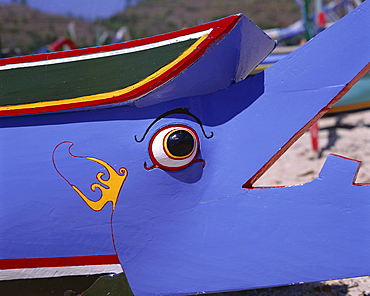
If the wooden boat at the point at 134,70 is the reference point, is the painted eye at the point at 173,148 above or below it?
below

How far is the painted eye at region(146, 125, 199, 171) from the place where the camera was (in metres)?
1.34

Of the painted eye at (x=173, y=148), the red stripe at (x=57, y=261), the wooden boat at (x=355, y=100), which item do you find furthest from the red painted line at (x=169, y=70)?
the wooden boat at (x=355, y=100)

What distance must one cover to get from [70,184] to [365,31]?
1.13 meters

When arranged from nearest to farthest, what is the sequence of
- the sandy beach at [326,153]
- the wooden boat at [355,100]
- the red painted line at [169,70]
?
the red painted line at [169,70] < the sandy beach at [326,153] < the wooden boat at [355,100]

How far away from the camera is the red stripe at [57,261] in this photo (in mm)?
1363

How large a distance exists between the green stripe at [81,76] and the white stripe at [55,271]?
0.59m

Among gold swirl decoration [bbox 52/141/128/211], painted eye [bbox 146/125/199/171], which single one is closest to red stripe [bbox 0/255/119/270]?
gold swirl decoration [bbox 52/141/128/211]

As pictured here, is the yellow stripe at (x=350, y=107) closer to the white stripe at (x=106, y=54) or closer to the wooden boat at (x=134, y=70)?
the wooden boat at (x=134, y=70)

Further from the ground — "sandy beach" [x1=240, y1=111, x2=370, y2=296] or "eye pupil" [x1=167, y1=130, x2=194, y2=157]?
"eye pupil" [x1=167, y1=130, x2=194, y2=157]

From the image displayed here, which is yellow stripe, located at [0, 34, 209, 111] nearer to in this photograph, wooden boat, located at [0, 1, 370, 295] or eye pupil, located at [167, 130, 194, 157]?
wooden boat, located at [0, 1, 370, 295]

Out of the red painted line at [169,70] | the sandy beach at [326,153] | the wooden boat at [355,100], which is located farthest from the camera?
the wooden boat at [355,100]

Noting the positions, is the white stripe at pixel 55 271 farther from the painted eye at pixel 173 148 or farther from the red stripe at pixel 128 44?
the red stripe at pixel 128 44

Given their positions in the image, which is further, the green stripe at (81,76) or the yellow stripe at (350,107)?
the yellow stripe at (350,107)

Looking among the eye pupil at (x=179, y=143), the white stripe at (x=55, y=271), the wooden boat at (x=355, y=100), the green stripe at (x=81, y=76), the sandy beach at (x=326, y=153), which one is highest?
the green stripe at (x=81, y=76)
